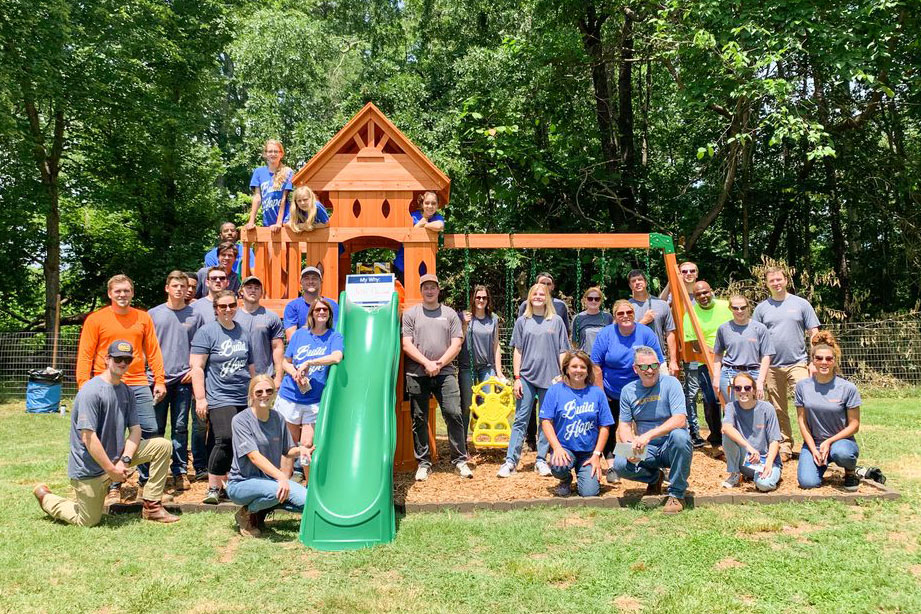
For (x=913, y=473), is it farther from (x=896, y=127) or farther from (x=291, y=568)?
(x=896, y=127)

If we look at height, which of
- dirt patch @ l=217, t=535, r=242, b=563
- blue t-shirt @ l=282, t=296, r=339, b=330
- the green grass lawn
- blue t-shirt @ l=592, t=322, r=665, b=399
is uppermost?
blue t-shirt @ l=282, t=296, r=339, b=330

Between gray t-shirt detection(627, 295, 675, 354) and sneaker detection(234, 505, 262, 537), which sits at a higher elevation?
gray t-shirt detection(627, 295, 675, 354)

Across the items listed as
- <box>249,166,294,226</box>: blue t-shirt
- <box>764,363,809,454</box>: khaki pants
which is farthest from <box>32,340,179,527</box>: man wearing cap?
<box>764,363,809,454</box>: khaki pants

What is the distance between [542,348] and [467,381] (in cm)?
87

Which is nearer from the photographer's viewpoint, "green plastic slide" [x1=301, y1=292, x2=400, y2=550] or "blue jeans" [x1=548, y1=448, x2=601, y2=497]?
"green plastic slide" [x1=301, y1=292, x2=400, y2=550]

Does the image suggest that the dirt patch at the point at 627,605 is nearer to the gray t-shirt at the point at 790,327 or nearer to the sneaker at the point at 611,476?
the sneaker at the point at 611,476

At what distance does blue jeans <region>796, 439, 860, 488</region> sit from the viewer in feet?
18.7

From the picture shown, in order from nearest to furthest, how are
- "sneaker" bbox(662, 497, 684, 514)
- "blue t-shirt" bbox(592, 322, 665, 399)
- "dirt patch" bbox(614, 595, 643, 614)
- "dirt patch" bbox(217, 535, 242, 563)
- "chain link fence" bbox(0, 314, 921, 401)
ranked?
"dirt patch" bbox(614, 595, 643, 614), "dirt patch" bbox(217, 535, 242, 563), "sneaker" bbox(662, 497, 684, 514), "blue t-shirt" bbox(592, 322, 665, 399), "chain link fence" bbox(0, 314, 921, 401)

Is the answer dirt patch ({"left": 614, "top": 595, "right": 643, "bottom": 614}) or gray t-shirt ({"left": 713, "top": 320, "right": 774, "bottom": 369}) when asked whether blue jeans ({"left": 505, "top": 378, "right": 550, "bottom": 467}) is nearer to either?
gray t-shirt ({"left": 713, "top": 320, "right": 774, "bottom": 369})

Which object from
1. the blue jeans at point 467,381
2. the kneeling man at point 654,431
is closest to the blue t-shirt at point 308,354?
the blue jeans at point 467,381

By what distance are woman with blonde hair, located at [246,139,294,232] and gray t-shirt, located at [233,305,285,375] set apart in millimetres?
1652

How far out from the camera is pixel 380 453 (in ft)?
18.0

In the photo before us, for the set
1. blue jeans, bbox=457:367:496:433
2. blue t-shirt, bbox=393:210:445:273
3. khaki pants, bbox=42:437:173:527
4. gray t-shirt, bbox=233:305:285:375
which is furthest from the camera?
blue t-shirt, bbox=393:210:445:273

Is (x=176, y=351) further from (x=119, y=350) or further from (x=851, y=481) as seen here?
(x=851, y=481)
